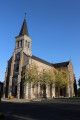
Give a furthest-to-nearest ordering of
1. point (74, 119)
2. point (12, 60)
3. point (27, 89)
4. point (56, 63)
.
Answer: point (56, 63) → point (12, 60) → point (27, 89) → point (74, 119)

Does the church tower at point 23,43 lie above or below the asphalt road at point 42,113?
above

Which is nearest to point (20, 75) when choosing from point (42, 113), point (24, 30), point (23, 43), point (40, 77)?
point (40, 77)

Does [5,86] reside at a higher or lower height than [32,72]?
lower

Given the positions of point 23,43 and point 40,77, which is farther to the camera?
point 23,43

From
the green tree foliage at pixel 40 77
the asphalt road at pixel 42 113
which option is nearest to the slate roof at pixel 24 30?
the green tree foliage at pixel 40 77

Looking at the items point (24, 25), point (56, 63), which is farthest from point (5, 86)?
point (56, 63)

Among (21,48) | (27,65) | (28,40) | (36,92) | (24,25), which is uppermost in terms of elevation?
(24,25)

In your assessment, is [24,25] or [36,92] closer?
[36,92]

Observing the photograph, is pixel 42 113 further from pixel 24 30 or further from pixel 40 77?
pixel 24 30

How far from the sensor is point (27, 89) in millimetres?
36625

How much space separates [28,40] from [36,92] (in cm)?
2098

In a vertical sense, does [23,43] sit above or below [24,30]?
below

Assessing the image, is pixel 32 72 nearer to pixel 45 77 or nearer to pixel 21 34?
pixel 45 77

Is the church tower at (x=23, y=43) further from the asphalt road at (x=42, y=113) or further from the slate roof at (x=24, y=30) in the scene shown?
the asphalt road at (x=42, y=113)
